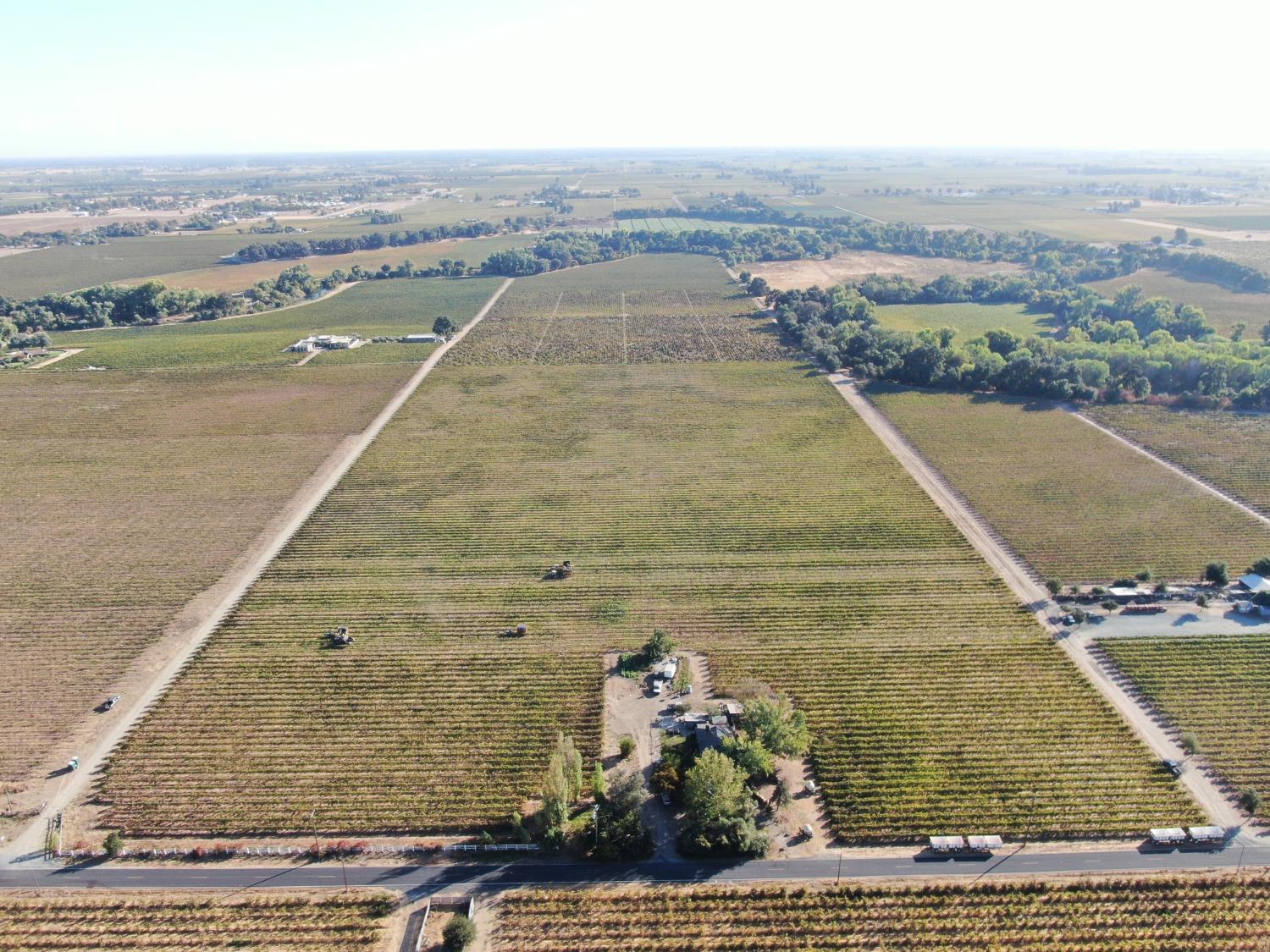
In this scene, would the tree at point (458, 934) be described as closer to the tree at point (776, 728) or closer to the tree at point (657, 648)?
the tree at point (776, 728)

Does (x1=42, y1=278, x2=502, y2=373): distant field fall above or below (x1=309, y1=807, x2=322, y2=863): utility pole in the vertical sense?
above

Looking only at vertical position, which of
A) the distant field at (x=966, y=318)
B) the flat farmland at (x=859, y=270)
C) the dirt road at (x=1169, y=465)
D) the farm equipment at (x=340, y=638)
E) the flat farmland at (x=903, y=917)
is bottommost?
the flat farmland at (x=903, y=917)

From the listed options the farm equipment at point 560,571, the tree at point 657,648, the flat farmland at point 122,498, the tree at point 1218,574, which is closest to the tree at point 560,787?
the tree at point 657,648

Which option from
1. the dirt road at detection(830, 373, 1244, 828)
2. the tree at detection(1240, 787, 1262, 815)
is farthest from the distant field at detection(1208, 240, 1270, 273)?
the tree at detection(1240, 787, 1262, 815)

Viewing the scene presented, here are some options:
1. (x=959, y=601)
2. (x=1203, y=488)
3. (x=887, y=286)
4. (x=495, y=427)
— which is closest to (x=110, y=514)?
(x=495, y=427)

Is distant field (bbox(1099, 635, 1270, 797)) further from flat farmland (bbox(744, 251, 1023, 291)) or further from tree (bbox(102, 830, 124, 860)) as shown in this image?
flat farmland (bbox(744, 251, 1023, 291))

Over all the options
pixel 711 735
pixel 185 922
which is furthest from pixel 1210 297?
pixel 185 922
